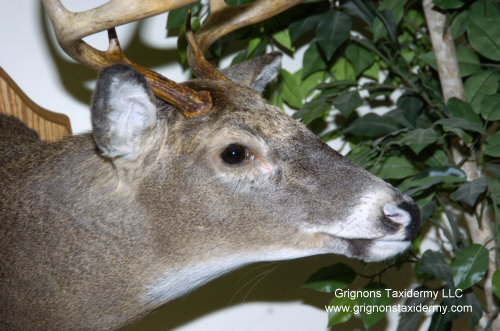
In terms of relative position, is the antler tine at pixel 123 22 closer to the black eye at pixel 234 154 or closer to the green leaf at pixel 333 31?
the black eye at pixel 234 154

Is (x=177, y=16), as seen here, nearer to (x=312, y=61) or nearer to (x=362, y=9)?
(x=312, y=61)

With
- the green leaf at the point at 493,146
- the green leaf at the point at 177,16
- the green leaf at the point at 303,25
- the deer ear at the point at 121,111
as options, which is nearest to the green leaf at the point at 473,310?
the green leaf at the point at 493,146

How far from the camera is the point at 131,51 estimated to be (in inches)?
69.7

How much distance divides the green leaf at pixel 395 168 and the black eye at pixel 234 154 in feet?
2.23

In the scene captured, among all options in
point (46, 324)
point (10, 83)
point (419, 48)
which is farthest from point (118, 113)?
point (419, 48)

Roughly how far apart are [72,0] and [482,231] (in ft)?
5.43

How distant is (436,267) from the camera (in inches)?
60.9

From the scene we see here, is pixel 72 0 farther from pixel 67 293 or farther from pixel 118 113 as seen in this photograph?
pixel 67 293

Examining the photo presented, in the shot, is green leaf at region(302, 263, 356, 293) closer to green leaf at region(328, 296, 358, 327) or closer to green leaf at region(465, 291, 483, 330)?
green leaf at region(328, 296, 358, 327)

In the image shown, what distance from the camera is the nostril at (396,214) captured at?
111 centimetres

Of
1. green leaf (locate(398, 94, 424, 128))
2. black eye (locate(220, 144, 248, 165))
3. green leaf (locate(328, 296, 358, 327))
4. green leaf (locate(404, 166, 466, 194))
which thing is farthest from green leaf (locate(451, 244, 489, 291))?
black eye (locate(220, 144, 248, 165))

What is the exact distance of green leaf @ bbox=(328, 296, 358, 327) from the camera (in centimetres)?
172

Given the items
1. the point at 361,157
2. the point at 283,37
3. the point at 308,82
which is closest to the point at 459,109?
the point at 361,157

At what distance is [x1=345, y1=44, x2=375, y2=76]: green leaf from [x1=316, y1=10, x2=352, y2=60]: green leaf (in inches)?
6.9
